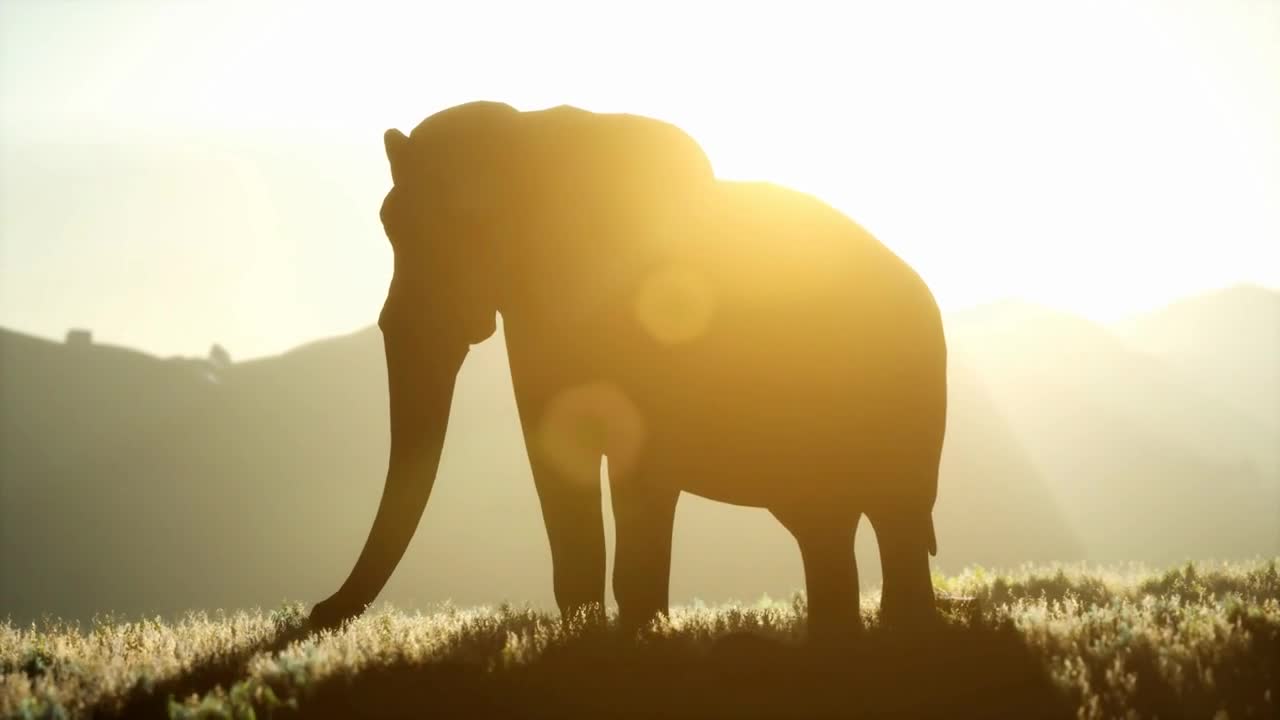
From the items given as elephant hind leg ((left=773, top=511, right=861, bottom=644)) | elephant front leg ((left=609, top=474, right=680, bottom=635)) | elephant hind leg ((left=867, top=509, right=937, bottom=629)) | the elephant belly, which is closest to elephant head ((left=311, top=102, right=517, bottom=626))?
elephant front leg ((left=609, top=474, right=680, bottom=635))

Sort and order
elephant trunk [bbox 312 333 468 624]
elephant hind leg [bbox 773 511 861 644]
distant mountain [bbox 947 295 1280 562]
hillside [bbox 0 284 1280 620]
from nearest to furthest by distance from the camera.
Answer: elephant hind leg [bbox 773 511 861 644] → elephant trunk [bbox 312 333 468 624] → hillside [bbox 0 284 1280 620] → distant mountain [bbox 947 295 1280 562]

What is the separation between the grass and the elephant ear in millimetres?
4158

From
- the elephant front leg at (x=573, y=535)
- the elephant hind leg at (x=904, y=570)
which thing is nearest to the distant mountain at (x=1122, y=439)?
the elephant hind leg at (x=904, y=570)

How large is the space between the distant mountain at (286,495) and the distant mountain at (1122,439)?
6.03 metres

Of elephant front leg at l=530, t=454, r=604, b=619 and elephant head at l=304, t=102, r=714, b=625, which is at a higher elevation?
elephant head at l=304, t=102, r=714, b=625

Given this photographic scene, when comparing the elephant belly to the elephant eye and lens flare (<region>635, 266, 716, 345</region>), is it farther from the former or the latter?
the elephant eye

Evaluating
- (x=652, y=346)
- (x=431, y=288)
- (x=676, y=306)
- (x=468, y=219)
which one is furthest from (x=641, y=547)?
(x=468, y=219)

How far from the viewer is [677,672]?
6340mm

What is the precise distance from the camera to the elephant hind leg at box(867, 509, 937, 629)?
8055mm

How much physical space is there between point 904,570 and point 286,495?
134 meters

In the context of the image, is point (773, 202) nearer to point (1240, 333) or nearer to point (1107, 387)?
point (1107, 387)

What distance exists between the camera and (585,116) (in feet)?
28.0

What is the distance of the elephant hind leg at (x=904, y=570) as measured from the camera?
317 inches

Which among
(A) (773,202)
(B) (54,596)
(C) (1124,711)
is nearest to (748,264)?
(A) (773,202)
